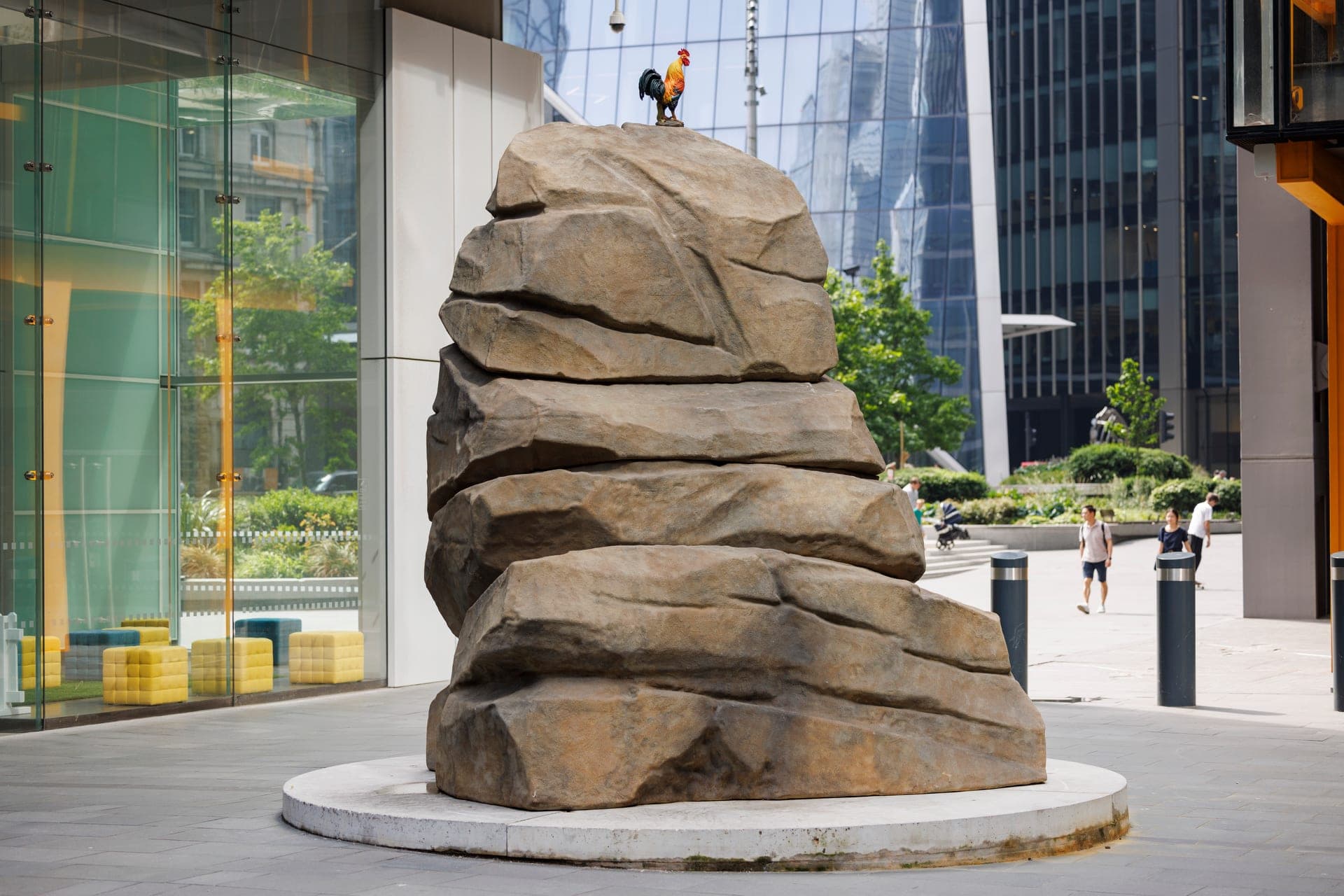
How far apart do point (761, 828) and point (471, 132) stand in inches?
400

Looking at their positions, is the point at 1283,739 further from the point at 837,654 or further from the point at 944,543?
the point at 944,543

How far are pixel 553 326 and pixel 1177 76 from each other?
215ft

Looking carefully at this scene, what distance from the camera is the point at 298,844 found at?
689 cm

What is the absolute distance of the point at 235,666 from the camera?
13.2 metres

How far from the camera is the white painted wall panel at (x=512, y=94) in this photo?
1530cm

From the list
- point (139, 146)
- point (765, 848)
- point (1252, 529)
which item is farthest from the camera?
point (1252, 529)

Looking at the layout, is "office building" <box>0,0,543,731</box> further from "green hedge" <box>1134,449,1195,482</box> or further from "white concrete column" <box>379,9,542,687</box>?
"green hedge" <box>1134,449,1195,482</box>

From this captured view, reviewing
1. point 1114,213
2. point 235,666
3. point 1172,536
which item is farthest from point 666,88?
point 1114,213

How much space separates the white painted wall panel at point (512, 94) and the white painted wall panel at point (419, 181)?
54 centimetres

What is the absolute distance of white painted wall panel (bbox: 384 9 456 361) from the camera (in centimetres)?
1427

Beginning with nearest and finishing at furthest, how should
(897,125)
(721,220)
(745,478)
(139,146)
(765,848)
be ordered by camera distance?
(765,848) < (745,478) < (721,220) < (139,146) < (897,125)

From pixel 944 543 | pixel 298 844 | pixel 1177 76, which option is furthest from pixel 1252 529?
pixel 1177 76

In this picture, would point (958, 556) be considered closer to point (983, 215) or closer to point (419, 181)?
point (983, 215)

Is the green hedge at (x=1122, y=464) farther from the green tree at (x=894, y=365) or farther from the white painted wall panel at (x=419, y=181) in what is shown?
the white painted wall panel at (x=419, y=181)
